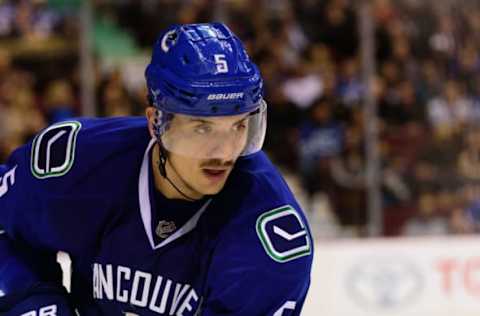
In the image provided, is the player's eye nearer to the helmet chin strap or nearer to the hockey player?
the hockey player

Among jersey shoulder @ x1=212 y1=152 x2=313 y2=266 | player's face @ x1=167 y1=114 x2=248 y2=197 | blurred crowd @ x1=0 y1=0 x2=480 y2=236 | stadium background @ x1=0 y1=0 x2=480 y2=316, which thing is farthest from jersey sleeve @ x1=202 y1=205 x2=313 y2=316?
blurred crowd @ x1=0 y1=0 x2=480 y2=236

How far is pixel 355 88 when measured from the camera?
17.6 ft

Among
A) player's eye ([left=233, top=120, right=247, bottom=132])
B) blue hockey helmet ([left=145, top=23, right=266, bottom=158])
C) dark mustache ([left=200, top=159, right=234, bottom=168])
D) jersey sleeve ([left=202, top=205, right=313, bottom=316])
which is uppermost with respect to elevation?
blue hockey helmet ([left=145, top=23, right=266, bottom=158])

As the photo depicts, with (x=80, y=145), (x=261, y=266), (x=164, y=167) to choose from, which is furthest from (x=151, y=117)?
(x=261, y=266)

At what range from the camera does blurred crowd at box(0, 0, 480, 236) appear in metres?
5.23

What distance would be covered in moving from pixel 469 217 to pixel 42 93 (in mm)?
2284

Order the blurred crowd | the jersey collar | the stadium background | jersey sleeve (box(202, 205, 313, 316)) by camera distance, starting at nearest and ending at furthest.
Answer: jersey sleeve (box(202, 205, 313, 316)) < the jersey collar < the stadium background < the blurred crowd

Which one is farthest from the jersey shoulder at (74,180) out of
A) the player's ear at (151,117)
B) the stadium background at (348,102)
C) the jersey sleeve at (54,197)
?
the stadium background at (348,102)

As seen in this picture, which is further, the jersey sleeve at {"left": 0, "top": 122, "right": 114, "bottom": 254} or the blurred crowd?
the blurred crowd

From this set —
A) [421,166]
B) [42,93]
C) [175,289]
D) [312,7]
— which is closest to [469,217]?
[421,166]

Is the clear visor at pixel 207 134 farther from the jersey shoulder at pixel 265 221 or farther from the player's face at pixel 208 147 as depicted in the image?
the jersey shoulder at pixel 265 221

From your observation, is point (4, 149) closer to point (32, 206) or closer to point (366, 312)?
point (366, 312)

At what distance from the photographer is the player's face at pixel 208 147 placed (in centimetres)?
192

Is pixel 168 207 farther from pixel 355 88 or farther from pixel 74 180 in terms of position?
pixel 355 88
